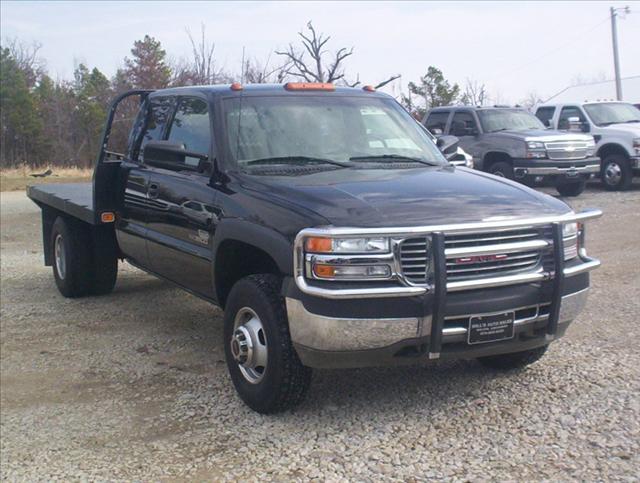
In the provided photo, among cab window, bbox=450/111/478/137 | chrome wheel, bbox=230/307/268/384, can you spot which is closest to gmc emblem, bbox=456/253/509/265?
chrome wheel, bbox=230/307/268/384

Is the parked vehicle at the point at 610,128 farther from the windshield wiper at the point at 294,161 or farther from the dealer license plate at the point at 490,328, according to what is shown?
the dealer license plate at the point at 490,328

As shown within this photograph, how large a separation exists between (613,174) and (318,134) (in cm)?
1251

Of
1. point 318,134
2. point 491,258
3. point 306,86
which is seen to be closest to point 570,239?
point 491,258

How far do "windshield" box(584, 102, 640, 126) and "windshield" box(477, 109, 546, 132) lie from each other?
1645mm

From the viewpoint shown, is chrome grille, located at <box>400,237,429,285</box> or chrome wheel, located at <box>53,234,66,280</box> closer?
chrome grille, located at <box>400,237,429,285</box>

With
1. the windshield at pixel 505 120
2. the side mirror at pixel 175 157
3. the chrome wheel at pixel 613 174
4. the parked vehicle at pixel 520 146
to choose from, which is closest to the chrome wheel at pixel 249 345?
the side mirror at pixel 175 157

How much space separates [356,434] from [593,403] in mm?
1384

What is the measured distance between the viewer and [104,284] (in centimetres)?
809

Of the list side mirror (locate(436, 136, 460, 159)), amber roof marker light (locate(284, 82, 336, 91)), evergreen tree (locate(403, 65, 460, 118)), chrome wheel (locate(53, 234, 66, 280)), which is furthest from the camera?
evergreen tree (locate(403, 65, 460, 118))

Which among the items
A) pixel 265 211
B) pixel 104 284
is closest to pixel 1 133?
pixel 104 284

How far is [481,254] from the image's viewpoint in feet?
13.4

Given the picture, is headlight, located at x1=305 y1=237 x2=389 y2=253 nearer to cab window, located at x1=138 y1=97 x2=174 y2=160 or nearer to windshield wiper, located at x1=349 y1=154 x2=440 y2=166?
windshield wiper, located at x1=349 y1=154 x2=440 y2=166

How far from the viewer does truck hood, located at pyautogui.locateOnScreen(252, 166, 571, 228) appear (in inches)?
159

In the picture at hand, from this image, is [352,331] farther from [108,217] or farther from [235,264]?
[108,217]
